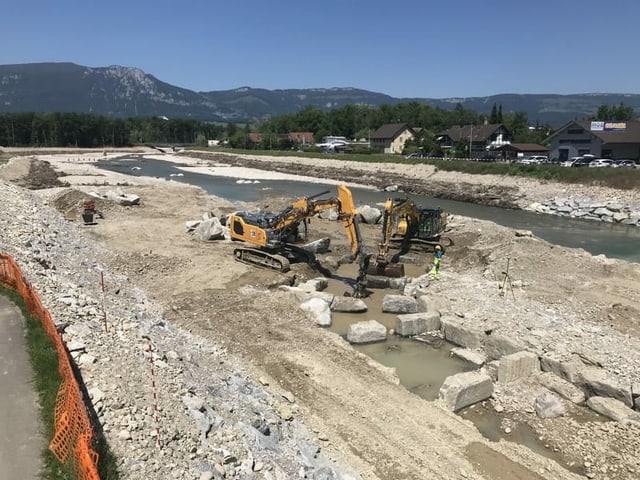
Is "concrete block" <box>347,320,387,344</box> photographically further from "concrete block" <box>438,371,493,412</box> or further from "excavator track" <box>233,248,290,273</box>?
"excavator track" <box>233,248,290,273</box>

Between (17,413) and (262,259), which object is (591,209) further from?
(17,413)

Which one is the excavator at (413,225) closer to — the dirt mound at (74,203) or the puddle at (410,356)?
the puddle at (410,356)

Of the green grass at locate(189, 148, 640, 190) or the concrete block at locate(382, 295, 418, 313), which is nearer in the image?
the concrete block at locate(382, 295, 418, 313)

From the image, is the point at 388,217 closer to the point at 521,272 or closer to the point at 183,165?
the point at 521,272

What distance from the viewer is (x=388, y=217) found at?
2102 cm

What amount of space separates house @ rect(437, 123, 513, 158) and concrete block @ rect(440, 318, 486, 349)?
2472 inches

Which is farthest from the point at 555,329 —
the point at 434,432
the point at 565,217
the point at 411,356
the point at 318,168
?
the point at 318,168

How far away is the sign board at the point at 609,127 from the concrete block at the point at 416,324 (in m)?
54.5

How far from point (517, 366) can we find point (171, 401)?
7946 mm

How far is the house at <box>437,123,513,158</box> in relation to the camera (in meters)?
74.8

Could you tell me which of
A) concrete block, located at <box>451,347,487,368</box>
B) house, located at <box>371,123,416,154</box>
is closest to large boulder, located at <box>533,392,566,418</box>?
concrete block, located at <box>451,347,487,368</box>

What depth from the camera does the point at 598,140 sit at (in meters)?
56.9

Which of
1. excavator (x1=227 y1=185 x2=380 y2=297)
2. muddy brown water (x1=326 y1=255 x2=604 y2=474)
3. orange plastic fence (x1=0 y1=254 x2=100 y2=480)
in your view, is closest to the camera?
orange plastic fence (x1=0 y1=254 x2=100 y2=480)

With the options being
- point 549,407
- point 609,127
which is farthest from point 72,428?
point 609,127
